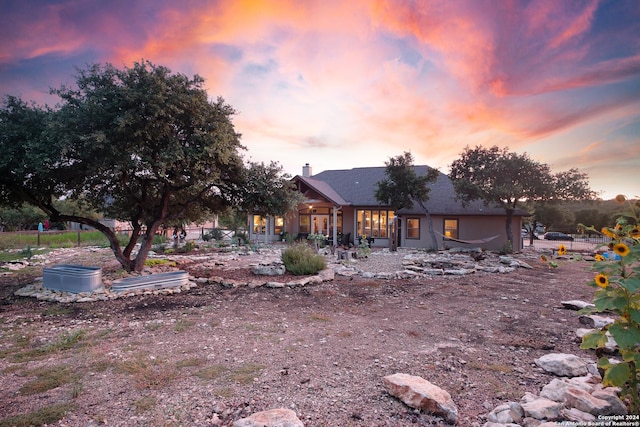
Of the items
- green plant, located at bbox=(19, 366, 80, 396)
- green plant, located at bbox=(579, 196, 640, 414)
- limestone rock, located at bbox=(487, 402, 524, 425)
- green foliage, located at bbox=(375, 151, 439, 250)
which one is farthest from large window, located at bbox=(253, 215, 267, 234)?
green plant, located at bbox=(579, 196, 640, 414)

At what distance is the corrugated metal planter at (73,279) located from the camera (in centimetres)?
667

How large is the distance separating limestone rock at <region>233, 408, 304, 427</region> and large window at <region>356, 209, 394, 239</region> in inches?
681

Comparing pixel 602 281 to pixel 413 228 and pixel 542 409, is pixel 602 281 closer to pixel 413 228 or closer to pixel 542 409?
pixel 542 409

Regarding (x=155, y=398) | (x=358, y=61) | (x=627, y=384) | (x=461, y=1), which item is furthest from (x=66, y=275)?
(x=461, y=1)

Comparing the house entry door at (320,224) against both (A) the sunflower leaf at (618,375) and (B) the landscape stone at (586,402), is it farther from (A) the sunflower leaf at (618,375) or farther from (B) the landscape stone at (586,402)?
(A) the sunflower leaf at (618,375)

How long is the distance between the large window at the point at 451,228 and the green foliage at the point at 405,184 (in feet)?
4.73

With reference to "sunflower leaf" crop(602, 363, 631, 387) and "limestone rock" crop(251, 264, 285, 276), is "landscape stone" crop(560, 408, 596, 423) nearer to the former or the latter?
"sunflower leaf" crop(602, 363, 631, 387)

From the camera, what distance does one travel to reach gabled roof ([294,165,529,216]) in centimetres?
1780

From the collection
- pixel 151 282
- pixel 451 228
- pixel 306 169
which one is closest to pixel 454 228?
pixel 451 228

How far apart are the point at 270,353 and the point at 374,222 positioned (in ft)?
53.7

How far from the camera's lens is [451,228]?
18.0 m

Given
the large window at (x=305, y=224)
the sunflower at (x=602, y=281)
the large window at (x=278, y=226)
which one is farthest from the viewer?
the large window at (x=278, y=226)

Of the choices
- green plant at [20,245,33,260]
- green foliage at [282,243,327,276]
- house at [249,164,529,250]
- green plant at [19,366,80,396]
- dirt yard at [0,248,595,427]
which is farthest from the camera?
house at [249,164,529,250]

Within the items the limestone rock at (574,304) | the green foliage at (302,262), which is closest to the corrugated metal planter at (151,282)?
the green foliage at (302,262)
